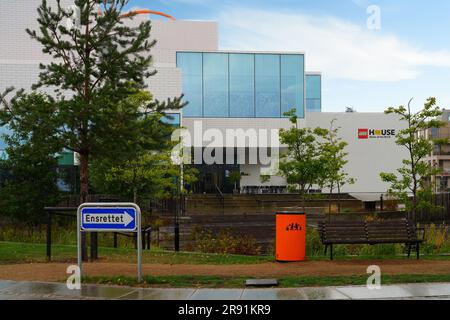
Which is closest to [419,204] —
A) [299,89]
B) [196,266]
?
[196,266]

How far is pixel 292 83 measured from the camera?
51125 millimetres

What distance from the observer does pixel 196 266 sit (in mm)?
12227

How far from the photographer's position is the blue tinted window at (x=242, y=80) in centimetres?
5072

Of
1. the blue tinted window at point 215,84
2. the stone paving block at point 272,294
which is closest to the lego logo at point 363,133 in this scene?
the blue tinted window at point 215,84

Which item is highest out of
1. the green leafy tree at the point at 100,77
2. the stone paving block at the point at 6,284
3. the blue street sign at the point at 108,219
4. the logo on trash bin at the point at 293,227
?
the green leafy tree at the point at 100,77

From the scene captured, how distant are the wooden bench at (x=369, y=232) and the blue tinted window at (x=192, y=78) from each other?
3726 centimetres

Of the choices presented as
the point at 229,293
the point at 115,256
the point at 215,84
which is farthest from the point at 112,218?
the point at 215,84

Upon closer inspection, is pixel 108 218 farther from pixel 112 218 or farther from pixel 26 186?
pixel 26 186

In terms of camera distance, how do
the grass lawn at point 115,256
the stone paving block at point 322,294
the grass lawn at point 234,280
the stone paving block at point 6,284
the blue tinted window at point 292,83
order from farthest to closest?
the blue tinted window at point 292,83, the grass lawn at point 115,256, the grass lawn at point 234,280, the stone paving block at point 6,284, the stone paving block at point 322,294

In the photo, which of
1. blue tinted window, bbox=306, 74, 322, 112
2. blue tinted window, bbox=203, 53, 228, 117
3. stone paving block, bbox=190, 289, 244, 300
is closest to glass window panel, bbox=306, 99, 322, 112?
blue tinted window, bbox=306, 74, 322, 112

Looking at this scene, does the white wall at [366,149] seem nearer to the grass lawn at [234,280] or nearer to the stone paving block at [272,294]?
the grass lawn at [234,280]

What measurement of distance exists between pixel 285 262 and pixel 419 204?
7004 mm

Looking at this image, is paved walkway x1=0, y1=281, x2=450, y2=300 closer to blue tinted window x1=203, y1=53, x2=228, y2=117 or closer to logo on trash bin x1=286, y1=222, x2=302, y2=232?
logo on trash bin x1=286, y1=222, x2=302, y2=232

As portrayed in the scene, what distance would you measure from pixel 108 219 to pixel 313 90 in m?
63.9
